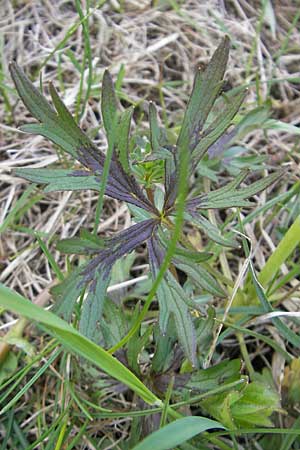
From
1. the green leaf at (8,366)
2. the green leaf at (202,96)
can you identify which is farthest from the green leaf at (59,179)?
the green leaf at (8,366)

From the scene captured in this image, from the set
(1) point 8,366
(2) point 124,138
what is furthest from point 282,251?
(1) point 8,366

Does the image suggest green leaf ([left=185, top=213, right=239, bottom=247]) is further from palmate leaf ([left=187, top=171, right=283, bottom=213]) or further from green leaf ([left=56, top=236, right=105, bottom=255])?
green leaf ([left=56, top=236, right=105, bottom=255])

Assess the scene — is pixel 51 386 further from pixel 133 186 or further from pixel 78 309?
pixel 133 186

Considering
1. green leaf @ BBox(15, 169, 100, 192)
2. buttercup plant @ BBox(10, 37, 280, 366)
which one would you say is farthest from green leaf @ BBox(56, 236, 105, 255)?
green leaf @ BBox(15, 169, 100, 192)

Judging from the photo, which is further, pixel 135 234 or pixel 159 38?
pixel 159 38

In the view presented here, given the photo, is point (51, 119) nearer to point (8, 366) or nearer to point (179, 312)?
point (179, 312)

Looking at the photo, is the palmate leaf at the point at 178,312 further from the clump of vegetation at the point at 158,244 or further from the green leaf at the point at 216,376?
the green leaf at the point at 216,376

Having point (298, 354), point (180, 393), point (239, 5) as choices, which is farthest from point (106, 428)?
point (239, 5)
